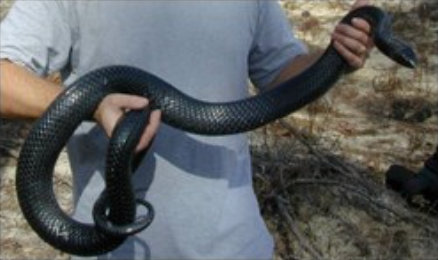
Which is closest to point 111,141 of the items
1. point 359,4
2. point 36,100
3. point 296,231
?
point 36,100

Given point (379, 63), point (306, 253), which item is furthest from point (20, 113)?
point (379, 63)

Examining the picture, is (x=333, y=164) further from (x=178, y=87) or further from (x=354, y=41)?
(x=178, y=87)

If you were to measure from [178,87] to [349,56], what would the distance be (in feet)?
1.72

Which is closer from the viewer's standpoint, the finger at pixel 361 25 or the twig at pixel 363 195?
the finger at pixel 361 25

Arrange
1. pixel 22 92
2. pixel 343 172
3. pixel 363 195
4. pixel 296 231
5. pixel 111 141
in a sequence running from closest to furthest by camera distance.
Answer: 1. pixel 111 141
2. pixel 22 92
3. pixel 296 231
4. pixel 363 195
5. pixel 343 172

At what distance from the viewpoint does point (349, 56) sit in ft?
8.70

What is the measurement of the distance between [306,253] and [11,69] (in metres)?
2.31

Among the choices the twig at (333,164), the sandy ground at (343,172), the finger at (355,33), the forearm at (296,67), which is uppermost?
the finger at (355,33)

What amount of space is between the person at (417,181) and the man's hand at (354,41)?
6.86 feet

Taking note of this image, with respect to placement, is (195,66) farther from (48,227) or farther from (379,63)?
(379,63)

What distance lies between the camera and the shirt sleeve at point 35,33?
2.35 m

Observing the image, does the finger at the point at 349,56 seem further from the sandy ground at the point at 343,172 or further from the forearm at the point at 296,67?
the sandy ground at the point at 343,172

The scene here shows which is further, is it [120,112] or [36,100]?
[36,100]

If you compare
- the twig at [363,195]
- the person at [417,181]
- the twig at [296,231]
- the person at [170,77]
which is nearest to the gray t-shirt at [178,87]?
the person at [170,77]
